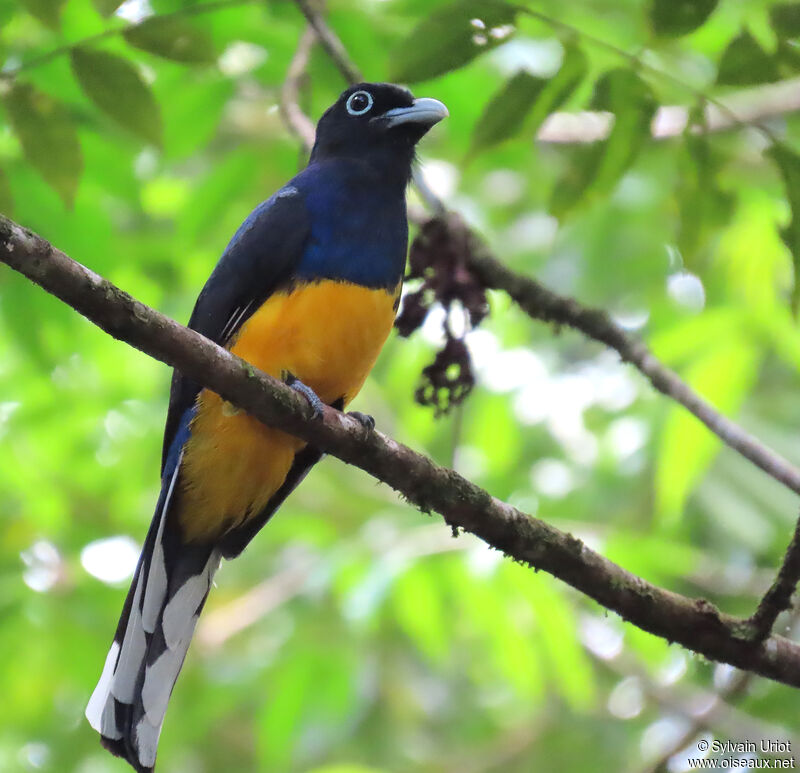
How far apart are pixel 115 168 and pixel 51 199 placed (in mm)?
378

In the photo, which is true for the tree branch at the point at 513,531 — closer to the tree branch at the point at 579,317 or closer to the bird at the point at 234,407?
the bird at the point at 234,407

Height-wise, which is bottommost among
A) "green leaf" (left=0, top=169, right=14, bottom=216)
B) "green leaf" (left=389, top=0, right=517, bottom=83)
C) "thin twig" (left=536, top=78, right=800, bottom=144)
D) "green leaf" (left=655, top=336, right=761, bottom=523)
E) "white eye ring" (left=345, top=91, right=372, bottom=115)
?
"green leaf" (left=655, top=336, right=761, bottom=523)

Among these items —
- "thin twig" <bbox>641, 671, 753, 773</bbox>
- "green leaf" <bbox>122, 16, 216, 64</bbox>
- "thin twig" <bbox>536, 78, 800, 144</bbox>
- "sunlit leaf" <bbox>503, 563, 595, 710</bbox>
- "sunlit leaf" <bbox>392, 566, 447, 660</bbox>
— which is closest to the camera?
"green leaf" <bbox>122, 16, 216, 64</bbox>

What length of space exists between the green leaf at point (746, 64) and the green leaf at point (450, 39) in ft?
2.42

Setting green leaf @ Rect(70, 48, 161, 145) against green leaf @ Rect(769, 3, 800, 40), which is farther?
green leaf @ Rect(70, 48, 161, 145)

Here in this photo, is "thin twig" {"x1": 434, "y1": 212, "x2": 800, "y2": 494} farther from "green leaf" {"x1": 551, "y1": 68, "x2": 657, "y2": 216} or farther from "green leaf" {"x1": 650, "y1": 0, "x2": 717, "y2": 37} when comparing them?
"green leaf" {"x1": 650, "y1": 0, "x2": 717, "y2": 37}

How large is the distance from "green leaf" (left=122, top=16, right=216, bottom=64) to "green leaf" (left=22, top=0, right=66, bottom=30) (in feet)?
0.81

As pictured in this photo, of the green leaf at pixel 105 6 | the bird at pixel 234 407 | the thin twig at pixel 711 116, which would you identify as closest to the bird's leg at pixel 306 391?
the bird at pixel 234 407

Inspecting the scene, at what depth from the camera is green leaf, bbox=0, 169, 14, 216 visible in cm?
360

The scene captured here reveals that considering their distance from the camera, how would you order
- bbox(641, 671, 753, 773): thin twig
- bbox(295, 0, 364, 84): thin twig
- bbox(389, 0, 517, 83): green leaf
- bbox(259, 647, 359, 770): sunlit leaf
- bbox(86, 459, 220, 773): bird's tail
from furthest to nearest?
bbox(259, 647, 359, 770): sunlit leaf → bbox(295, 0, 364, 84): thin twig → bbox(641, 671, 753, 773): thin twig → bbox(86, 459, 220, 773): bird's tail → bbox(389, 0, 517, 83): green leaf

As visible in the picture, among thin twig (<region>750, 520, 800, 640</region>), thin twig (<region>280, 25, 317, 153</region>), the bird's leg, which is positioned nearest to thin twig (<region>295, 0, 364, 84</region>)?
thin twig (<region>280, 25, 317, 153</region>)

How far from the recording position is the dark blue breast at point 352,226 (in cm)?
384

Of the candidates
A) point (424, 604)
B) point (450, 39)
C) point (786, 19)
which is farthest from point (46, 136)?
point (424, 604)

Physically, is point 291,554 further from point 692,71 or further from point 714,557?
point 692,71
